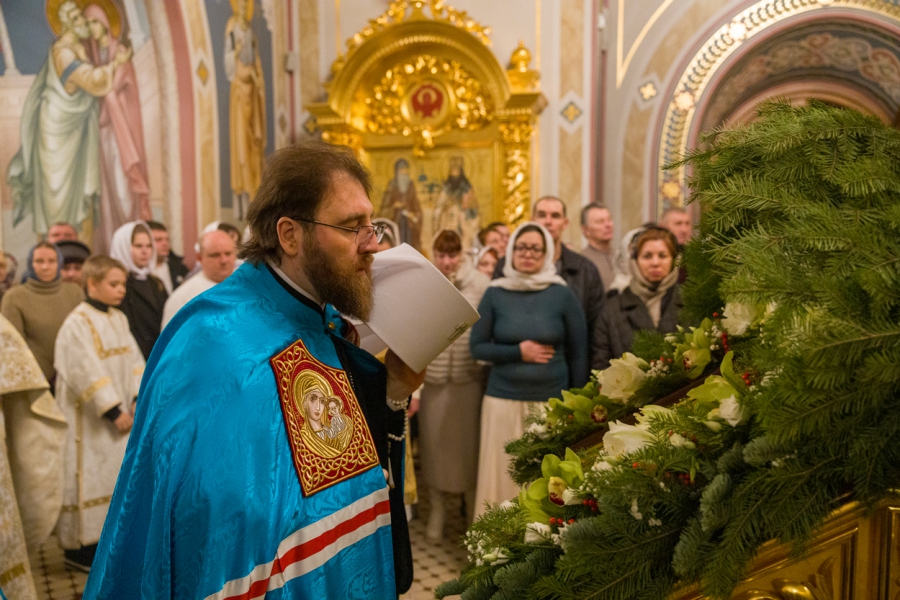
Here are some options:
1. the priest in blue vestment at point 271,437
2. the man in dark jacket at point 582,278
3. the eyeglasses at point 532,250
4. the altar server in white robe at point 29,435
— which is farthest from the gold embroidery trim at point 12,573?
the man in dark jacket at point 582,278

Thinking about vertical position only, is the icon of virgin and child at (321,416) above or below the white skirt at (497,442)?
above

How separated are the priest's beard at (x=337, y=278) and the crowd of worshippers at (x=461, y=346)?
2.06m

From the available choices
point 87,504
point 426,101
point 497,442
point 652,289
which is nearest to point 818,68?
point 426,101

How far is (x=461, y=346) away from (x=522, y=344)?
0.49m

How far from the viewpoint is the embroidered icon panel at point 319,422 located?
1.43m

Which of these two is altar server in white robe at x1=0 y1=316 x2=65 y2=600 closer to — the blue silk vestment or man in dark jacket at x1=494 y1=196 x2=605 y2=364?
the blue silk vestment

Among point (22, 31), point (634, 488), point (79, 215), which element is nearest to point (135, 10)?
point (22, 31)

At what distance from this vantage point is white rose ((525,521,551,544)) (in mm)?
1084

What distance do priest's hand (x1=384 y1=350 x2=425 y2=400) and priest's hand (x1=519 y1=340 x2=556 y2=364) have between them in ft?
6.20

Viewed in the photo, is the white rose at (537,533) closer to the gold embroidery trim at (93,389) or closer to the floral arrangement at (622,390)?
the floral arrangement at (622,390)

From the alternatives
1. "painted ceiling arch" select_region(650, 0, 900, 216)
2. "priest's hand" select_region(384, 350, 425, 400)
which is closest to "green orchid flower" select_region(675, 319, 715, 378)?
"priest's hand" select_region(384, 350, 425, 400)

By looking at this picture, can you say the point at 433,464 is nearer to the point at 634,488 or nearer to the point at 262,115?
the point at 634,488

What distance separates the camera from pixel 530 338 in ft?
12.0

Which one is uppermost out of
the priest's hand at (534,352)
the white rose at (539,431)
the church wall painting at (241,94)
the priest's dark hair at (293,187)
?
the church wall painting at (241,94)
